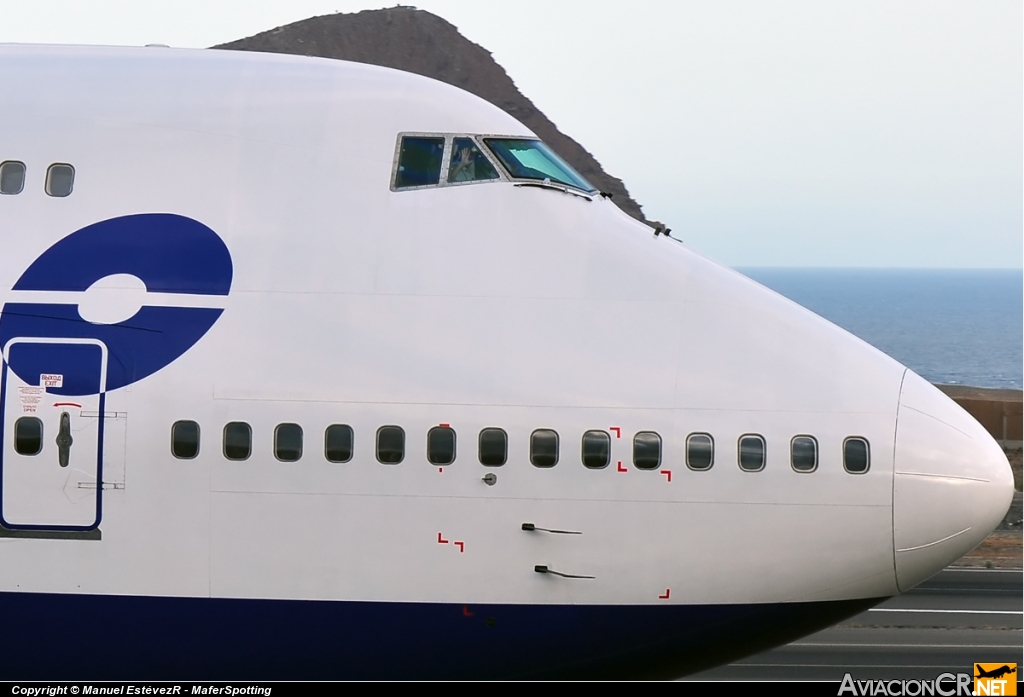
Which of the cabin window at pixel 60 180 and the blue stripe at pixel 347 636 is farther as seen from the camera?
the cabin window at pixel 60 180

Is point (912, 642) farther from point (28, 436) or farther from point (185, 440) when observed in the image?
point (28, 436)

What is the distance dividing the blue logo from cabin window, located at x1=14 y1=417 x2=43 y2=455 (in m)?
0.35

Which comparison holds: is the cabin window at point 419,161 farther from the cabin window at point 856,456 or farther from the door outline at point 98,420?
the cabin window at point 856,456

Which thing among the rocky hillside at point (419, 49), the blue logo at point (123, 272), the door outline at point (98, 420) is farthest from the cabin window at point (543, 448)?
the rocky hillside at point (419, 49)

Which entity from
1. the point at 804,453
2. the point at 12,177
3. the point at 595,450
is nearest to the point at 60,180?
the point at 12,177

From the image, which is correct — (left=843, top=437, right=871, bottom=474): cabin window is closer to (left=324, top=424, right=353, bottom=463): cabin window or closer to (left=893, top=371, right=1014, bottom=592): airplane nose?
(left=893, top=371, right=1014, bottom=592): airplane nose

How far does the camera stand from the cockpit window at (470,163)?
452 inches

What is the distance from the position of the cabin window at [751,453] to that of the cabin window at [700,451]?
264mm

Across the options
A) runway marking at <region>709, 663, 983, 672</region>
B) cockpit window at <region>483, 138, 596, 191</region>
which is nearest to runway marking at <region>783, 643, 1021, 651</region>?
runway marking at <region>709, 663, 983, 672</region>

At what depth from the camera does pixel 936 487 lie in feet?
34.8

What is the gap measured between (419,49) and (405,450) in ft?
246

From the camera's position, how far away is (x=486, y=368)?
10.7 meters

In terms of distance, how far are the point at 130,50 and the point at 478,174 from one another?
400cm

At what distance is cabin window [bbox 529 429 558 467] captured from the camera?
34.5 feet
